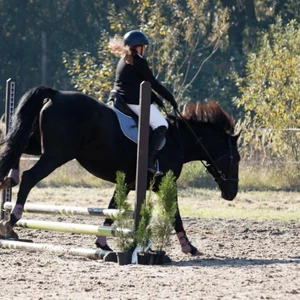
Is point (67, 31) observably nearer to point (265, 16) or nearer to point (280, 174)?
point (265, 16)

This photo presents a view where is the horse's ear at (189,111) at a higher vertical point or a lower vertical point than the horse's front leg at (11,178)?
higher

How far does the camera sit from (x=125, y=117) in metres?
9.75

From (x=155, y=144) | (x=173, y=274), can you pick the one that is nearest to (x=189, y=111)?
(x=155, y=144)

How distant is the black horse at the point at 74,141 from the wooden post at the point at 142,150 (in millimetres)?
610

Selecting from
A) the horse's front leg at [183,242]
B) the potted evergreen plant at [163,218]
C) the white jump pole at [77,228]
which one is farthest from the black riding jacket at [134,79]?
the white jump pole at [77,228]

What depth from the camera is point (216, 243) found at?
36.6 ft

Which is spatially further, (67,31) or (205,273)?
(67,31)

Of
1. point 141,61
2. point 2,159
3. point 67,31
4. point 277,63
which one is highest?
point 67,31

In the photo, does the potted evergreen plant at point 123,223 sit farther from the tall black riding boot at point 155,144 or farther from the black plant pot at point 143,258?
the tall black riding boot at point 155,144

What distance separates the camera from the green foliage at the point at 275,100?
22.7 meters

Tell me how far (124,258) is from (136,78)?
6.11 ft

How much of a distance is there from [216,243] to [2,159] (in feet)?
9.86

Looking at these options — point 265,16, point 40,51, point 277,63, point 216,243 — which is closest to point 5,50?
point 40,51

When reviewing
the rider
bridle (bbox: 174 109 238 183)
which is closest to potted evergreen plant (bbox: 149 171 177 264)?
the rider
